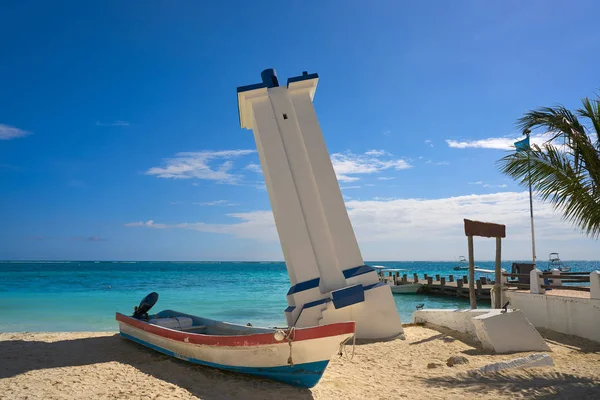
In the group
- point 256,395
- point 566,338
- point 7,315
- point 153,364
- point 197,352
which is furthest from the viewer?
point 7,315

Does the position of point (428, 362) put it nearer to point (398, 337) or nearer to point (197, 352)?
point (398, 337)

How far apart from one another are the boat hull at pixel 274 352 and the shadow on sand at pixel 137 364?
0.17 m

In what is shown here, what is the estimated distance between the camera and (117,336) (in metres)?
10.8

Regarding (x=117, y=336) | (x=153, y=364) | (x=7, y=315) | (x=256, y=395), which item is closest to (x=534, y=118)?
(x=256, y=395)

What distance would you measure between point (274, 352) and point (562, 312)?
7696 millimetres

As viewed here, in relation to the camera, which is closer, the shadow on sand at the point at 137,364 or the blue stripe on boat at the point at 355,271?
the shadow on sand at the point at 137,364

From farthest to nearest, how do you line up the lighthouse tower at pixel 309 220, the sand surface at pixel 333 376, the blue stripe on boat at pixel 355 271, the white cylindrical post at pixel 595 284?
1. the blue stripe on boat at pixel 355 271
2. the lighthouse tower at pixel 309 220
3. the white cylindrical post at pixel 595 284
4. the sand surface at pixel 333 376

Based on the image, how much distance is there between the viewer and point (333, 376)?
7.06 m

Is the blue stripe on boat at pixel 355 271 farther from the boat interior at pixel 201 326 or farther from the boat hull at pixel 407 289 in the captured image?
the boat hull at pixel 407 289

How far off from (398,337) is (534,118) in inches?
214

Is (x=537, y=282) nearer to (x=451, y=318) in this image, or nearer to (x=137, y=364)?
(x=451, y=318)

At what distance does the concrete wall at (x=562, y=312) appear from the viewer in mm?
8938

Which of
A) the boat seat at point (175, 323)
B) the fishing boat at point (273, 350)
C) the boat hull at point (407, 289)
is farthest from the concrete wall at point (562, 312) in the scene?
the boat hull at point (407, 289)

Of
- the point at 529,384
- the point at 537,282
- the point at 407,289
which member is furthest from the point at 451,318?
the point at 407,289
